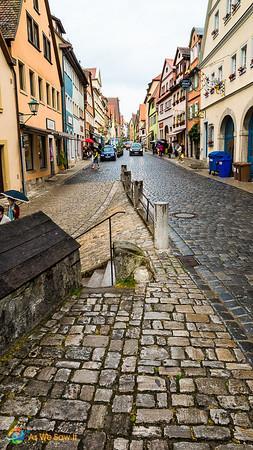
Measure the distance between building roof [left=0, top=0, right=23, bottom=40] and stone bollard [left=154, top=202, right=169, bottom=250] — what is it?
13576 millimetres

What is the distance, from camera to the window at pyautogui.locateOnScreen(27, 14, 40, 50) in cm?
→ 1978

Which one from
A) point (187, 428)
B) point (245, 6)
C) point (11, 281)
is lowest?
point (187, 428)

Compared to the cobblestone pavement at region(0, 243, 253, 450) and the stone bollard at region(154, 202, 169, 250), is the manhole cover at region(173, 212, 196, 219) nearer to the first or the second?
the stone bollard at region(154, 202, 169, 250)

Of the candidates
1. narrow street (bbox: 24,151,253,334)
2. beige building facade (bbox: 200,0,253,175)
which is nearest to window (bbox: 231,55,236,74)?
beige building facade (bbox: 200,0,253,175)

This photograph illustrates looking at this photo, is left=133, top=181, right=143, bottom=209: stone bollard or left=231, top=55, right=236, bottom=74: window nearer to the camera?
left=133, top=181, right=143, bottom=209: stone bollard

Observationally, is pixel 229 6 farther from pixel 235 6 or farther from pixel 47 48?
pixel 47 48

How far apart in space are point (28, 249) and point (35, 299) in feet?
1.94

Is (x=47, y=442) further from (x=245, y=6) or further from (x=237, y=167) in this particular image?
(x=245, y=6)

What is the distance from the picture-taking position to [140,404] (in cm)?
296

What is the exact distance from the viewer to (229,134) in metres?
24.3

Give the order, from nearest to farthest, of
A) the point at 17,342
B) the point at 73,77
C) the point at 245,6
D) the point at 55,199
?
the point at 17,342
the point at 55,199
the point at 245,6
the point at 73,77

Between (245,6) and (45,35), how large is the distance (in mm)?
11622

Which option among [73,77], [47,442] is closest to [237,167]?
[47,442]

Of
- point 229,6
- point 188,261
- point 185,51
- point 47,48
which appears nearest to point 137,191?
point 188,261
